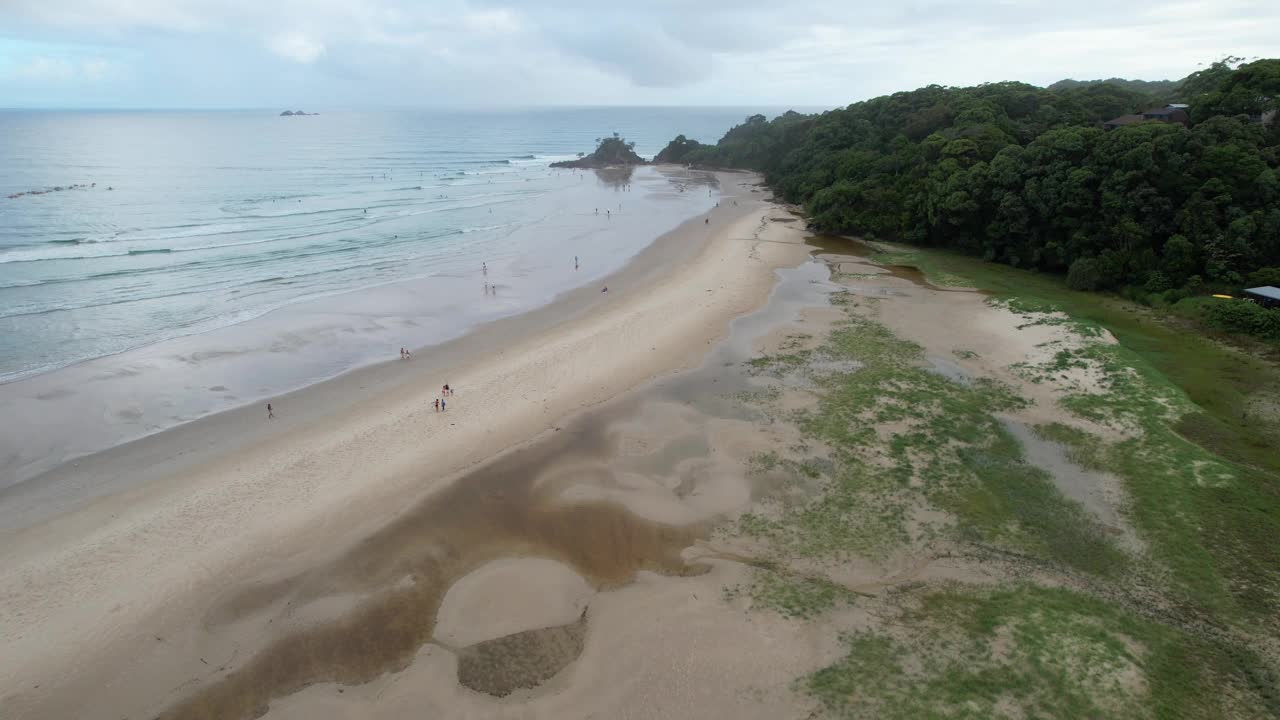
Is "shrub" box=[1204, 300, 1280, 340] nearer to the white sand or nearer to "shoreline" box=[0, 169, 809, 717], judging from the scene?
"shoreline" box=[0, 169, 809, 717]

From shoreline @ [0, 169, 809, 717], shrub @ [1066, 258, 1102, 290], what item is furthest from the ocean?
shrub @ [1066, 258, 1102, 290]

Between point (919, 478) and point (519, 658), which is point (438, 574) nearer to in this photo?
point (519, 658)

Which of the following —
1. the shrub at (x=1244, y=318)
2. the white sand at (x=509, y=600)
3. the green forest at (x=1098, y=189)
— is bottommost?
the white sand at (x=509, y=600)

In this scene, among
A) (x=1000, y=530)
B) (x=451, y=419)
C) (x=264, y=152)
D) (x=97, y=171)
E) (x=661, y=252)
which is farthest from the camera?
(x=264, y=152)

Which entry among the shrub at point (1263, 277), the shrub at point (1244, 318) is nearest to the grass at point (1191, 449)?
the shrub at point (1244, 318)

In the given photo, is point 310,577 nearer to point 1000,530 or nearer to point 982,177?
point 1000,530

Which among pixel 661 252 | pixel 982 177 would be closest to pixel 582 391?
pixel 661 252

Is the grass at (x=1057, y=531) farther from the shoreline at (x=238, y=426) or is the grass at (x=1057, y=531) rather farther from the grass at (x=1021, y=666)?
the shoreline at (x=238, y=426)
